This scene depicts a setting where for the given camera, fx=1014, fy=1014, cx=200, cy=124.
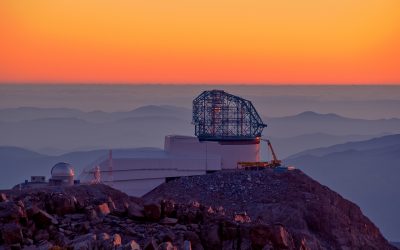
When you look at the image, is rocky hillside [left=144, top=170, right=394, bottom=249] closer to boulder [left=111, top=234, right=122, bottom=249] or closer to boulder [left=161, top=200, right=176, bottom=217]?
boulder [left=161, top=200, right=176, bottom=217]

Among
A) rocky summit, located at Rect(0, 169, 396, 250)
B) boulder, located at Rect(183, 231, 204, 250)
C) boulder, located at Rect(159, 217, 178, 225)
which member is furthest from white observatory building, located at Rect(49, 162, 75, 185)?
boulder, located at Rect(183, 231, 204, 250)

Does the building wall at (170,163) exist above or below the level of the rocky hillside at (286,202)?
above

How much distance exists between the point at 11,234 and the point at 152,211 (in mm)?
4651

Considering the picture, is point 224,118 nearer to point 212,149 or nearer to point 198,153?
point 212,149

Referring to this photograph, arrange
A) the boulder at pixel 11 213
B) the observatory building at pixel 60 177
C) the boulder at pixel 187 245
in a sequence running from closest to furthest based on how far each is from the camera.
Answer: the boulder at pixel 187 245, the boulder at pixel 11 213, the observatory building at pixel 60 177

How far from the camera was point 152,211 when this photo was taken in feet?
97.3

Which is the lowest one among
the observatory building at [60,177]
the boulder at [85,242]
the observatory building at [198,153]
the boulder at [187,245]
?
the boulder at [187,245]

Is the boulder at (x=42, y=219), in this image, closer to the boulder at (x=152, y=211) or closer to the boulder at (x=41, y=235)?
the boulder at (x=41, y=235)

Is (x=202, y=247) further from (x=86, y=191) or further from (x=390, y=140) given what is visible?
(x=390, y=140)

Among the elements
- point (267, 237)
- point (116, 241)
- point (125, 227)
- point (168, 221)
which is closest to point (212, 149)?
point (168, 221)

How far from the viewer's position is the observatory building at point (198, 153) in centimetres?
5428

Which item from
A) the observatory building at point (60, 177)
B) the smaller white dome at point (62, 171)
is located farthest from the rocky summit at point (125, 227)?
the smaller white dome at point (62, 171)

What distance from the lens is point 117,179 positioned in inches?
2128

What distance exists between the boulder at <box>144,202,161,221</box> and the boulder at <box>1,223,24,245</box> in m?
4.24
